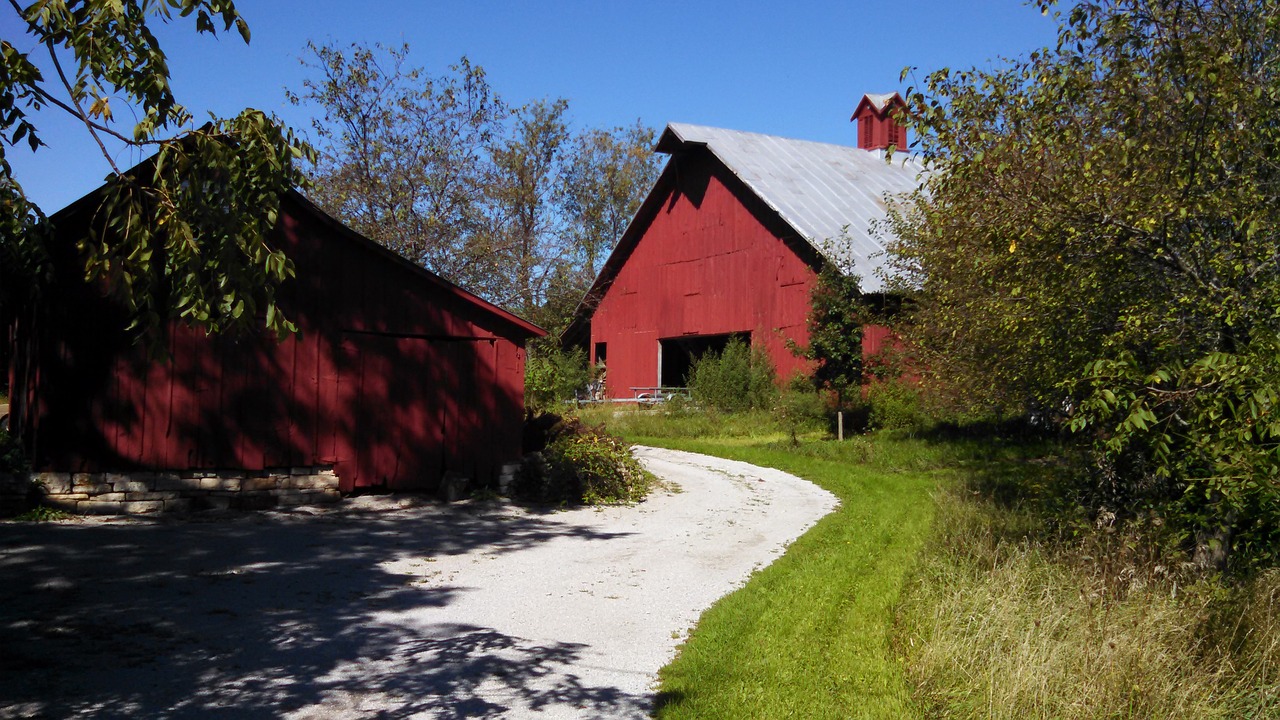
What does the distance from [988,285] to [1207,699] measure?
4.52 meters

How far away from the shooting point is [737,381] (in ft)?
91.7

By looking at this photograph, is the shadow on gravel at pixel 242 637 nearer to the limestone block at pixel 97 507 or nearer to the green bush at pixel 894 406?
the limestone block at pixel 97 507

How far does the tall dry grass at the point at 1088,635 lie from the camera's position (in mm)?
6410

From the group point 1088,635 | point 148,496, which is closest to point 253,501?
point 148,496

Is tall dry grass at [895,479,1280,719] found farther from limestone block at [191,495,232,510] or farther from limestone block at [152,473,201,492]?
limestone block at [152,473,201,492]

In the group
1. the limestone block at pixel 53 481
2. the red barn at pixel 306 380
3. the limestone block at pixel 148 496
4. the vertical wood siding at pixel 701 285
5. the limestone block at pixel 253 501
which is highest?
the vertical wood siding at pixel 701 285

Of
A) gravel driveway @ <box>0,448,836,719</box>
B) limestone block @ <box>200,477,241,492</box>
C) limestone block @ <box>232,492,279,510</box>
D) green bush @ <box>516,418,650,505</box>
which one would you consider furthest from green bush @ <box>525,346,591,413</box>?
gravel driveway @ <box>0,448,836,719</box>

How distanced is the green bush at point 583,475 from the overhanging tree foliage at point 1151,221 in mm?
7155

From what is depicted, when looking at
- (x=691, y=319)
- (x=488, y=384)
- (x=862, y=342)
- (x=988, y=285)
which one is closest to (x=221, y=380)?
(x=488, y=384)

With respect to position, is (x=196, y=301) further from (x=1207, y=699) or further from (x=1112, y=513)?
(x=1112, y=513)

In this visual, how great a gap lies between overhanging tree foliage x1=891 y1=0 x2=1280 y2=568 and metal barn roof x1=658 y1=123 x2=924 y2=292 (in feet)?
49.5

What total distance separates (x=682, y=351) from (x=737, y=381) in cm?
814

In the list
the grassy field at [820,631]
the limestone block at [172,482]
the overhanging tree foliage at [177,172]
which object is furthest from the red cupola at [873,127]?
the overhanging tree foliage at [177,172]

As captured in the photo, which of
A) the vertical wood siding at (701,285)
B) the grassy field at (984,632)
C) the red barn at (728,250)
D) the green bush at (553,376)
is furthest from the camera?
the vertical wood siding at (701,285)
